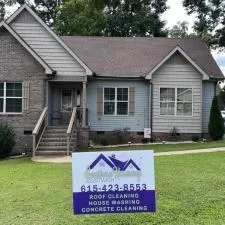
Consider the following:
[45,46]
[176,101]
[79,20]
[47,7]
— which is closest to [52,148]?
[45,46]

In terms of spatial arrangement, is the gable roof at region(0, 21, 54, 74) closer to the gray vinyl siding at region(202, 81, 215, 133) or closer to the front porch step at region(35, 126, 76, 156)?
the front porch step at region(35, 126, 76, 156)

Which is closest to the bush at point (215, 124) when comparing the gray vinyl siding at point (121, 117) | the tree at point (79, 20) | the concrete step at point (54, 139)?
the gray vinyl siding at point (121, 117)

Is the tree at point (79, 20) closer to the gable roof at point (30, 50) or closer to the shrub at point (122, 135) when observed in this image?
the shrub at point (122, 135)

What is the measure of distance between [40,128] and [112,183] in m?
15.6

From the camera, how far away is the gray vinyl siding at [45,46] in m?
24.2

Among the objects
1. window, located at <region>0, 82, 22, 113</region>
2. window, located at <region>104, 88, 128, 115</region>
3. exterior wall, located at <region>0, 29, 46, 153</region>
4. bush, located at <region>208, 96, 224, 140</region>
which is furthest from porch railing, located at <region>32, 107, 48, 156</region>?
bush, located at <region>208, 96, 224, 140</region>

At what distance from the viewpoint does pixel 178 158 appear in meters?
16.5

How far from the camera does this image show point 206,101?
1075 inches

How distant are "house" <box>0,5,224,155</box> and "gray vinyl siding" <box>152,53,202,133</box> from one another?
5 centimetres

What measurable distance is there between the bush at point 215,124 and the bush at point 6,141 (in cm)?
1028

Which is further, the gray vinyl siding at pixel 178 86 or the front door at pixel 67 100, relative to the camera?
the front door at pixel 67 100

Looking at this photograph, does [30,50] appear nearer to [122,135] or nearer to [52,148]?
[52,148]

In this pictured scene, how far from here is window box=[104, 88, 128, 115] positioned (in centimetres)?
2665

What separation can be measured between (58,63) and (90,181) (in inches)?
702
